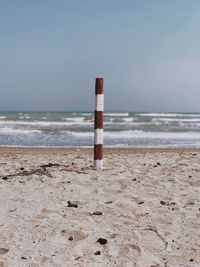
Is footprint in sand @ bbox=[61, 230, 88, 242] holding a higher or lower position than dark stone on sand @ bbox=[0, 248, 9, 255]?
higher

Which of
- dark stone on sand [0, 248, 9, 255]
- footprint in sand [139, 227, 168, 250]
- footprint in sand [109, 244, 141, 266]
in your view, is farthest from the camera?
footprint in sand [139, 227, 168, 250]

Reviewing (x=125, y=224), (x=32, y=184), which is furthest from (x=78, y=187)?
(x=125, y=224)

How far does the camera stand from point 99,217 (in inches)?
161

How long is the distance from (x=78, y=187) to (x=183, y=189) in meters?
1.30

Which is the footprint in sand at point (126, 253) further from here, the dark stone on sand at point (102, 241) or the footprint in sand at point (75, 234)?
the footprint in sand at point (75, 234)

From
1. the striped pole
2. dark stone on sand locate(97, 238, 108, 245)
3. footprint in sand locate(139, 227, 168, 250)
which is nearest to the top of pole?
the striped pole

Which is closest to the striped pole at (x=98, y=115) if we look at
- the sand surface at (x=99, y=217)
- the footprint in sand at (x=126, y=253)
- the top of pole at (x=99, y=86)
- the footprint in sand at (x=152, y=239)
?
the top of pole at (x=99, y=86)

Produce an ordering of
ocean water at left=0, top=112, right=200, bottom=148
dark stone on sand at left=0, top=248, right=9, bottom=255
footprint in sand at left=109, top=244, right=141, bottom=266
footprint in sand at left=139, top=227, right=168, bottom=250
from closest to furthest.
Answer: footprint in sand at left=109, top=244, right=141, bottom=266
dark stone on sand at left=0, top=248, right=9, bottom=255
footprint in sand at left=139, top=227, right=168, bottom=250
ocean water at left=0, top=112, right=200, bottom=148

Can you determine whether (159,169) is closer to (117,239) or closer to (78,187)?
(78,187)

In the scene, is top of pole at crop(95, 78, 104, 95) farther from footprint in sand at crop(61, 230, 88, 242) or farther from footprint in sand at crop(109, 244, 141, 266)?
footprint in sand at crop(109, 244, 141, 266)

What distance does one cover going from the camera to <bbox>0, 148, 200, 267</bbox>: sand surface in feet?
10.6

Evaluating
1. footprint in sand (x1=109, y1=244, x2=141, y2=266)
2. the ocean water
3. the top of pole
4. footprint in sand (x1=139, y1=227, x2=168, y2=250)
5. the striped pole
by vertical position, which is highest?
the top of pole

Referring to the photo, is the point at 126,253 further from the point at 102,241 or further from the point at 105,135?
the point at 105,135

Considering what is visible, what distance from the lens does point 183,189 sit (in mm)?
5301
